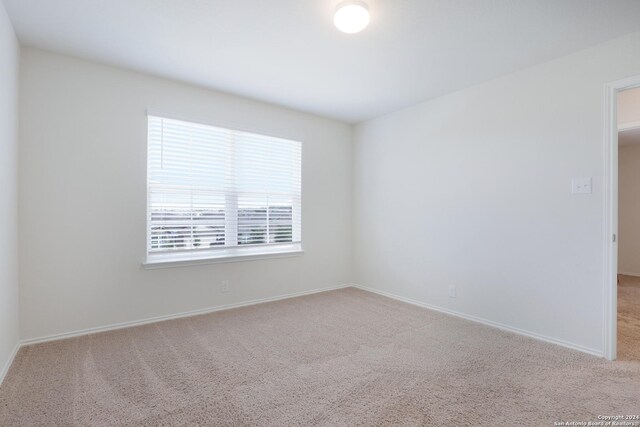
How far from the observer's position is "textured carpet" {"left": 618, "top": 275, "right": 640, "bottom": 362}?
253 centimetres

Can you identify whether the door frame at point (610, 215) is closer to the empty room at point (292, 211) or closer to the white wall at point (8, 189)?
the empty room at point (292, 211)

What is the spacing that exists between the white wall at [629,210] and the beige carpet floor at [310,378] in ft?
15.5

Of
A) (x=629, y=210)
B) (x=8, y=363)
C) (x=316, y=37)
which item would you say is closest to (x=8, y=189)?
(x=8, y=363)

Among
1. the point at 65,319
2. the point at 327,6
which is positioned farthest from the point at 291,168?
the point at 65,319

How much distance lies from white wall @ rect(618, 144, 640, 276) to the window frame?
19.9ft

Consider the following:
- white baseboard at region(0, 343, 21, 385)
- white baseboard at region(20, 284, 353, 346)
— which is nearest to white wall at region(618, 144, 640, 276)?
white baseboard at region(20, 284, 353, 346)

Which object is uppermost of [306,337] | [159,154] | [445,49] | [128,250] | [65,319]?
[445,49]

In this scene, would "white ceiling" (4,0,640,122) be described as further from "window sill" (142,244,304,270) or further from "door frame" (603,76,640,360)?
"window sill" (142,244,304,270)

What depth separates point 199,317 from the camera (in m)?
3.35

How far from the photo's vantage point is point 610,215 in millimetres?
2432

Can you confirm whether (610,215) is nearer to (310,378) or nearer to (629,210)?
(310,378)

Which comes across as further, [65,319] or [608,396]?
[65,319]

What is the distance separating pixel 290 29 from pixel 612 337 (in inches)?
133

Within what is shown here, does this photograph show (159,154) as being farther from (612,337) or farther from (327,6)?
(612,337)
